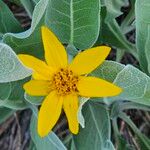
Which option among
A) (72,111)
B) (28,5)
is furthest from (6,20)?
(72,111)

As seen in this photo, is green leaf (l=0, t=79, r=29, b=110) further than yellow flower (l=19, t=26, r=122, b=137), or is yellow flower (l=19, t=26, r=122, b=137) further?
green leaf (l=0, t=79, r=29, b=110)

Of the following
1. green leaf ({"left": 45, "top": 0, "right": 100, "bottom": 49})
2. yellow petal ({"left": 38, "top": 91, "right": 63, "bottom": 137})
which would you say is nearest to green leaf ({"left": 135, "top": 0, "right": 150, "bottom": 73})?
green leaf ({"left": 45, "top": 0, "right": 100, "bottom": 49})

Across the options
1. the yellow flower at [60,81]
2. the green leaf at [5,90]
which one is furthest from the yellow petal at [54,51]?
the green leaf at [5,90]

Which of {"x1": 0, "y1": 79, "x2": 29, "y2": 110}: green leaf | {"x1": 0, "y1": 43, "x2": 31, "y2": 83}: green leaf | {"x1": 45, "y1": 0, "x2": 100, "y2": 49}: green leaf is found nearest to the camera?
{"x1": 0, "y1": 43, "x2": 31, "y2": 83}: green leaf

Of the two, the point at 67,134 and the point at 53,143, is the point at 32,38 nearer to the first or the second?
the point at 53,143

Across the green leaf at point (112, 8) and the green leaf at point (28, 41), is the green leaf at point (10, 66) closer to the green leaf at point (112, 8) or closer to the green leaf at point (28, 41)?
the green leaf at point (28, 41)

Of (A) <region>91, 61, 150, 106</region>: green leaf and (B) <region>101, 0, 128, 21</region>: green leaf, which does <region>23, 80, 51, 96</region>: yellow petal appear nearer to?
(A) <region>91, 61, 150, 106</region>: green leaf
